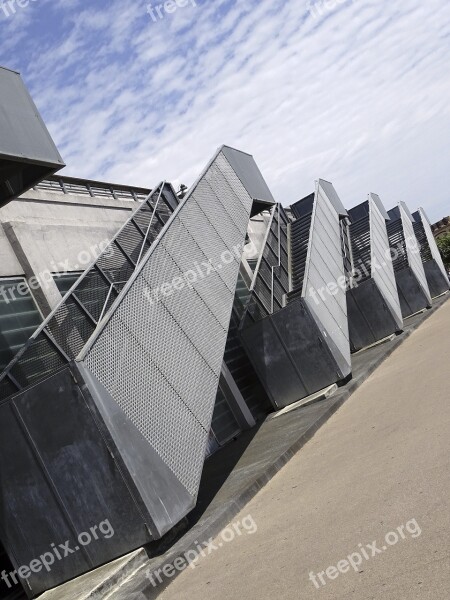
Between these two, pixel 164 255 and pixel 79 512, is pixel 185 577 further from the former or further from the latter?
pixel 164 255

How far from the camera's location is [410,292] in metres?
33.6

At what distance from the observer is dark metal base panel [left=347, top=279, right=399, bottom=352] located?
25938mm

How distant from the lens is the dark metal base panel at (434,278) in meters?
42.6

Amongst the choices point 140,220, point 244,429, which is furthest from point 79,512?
point 244,429

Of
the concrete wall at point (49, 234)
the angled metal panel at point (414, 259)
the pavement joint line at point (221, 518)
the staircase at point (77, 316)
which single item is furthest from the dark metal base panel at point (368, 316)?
the staircase at point (77, 316)

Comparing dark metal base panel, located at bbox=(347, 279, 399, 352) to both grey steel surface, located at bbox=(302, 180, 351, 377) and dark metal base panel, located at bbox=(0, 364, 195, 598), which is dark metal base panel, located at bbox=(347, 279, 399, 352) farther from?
dark metal base panel, located at bbox=(0, 364, 195, 598)

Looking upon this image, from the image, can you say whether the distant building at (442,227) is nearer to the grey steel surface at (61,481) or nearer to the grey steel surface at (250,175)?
the grey steel surface at (250,175)

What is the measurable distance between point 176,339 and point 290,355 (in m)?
7.33

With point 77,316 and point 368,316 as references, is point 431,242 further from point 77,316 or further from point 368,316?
point 77,316

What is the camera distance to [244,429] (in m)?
18.5

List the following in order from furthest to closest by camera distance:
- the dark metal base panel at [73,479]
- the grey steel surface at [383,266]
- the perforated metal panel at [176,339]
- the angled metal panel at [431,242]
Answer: the angled metal panel at [431,242] < the grey steel surface at [383,266] < the perforated metal panel at [176,339] < the dark metal base panel at [73,479]

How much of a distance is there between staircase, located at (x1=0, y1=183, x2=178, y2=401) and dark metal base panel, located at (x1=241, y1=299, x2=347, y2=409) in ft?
19.2

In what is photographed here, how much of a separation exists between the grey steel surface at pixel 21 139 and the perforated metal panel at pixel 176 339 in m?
2.07

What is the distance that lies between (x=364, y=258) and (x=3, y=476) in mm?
21282
